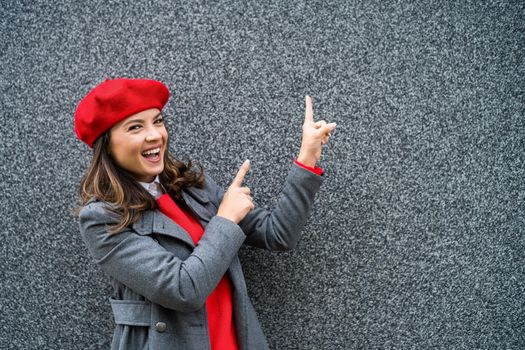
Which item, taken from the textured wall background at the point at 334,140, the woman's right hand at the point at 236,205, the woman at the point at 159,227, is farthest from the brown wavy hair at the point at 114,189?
the textured wall background at the point at 334,140

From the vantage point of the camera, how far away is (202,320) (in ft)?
3.39

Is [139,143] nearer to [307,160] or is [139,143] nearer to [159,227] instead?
[159,227]

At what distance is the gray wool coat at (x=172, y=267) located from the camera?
97 centimetres

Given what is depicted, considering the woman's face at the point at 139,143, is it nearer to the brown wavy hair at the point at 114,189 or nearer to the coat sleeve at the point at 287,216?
the brown wavy hair at the point at 114,189


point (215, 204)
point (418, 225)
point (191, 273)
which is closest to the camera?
point (191, 273)

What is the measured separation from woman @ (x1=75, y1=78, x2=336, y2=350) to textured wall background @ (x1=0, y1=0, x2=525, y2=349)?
8.6 inches

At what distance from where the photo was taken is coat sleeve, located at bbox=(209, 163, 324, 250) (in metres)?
1.11

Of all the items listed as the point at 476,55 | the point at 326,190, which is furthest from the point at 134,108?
the point at 476,55

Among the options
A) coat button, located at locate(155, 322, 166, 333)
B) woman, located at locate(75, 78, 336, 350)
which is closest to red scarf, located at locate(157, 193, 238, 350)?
woman, located at locate(75, 78, 336, 350)

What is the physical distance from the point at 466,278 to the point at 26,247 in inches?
51.6

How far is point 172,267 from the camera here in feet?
3.20

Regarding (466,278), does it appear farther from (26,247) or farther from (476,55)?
(26,247)

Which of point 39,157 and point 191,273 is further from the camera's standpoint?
point 39,157

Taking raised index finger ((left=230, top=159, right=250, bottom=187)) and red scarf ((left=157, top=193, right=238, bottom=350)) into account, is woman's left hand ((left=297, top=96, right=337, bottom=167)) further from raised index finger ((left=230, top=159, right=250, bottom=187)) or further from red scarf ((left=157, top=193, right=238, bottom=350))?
red scarf ((left=157, top=193, right=238, bottom=350))
